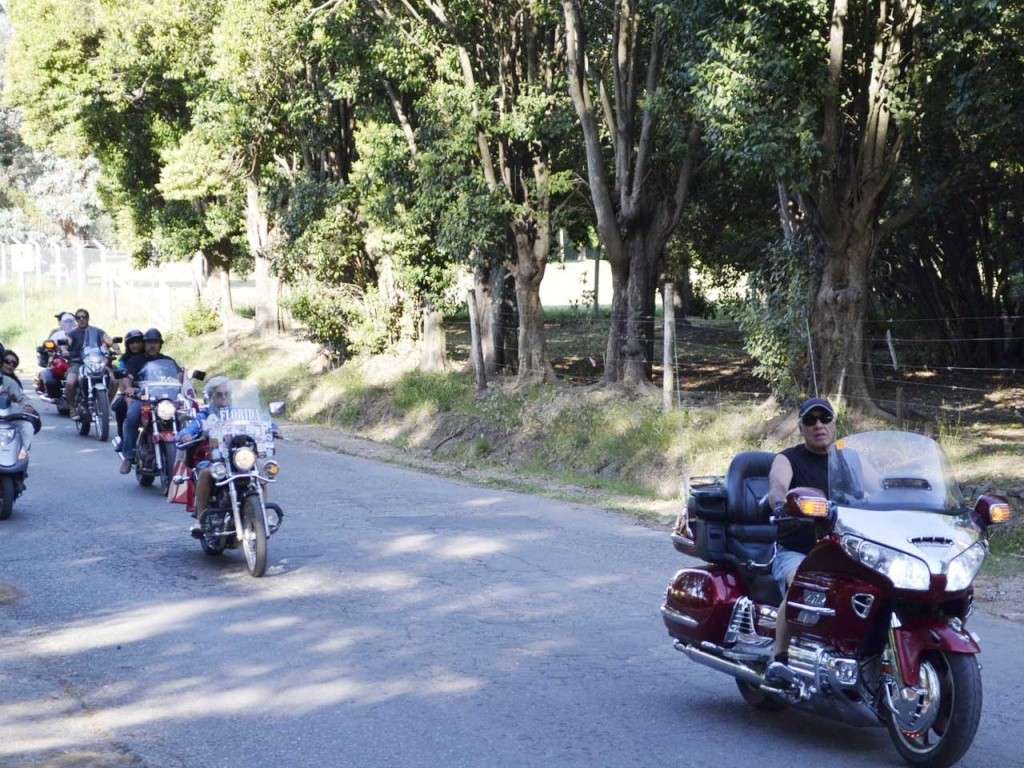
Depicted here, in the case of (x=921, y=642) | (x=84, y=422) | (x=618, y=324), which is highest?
(x=618, y=324)

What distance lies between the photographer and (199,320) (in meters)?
42.2

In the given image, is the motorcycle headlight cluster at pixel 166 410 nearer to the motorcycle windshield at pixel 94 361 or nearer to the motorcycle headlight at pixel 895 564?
the motorcycle windshield at pixel 94 361

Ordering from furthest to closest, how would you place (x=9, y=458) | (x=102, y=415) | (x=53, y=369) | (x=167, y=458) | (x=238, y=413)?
(x=53, y=369)
(x=102, y=415)
(x=167, y=458)
(x=9, y=458)
(x=238, y=413)

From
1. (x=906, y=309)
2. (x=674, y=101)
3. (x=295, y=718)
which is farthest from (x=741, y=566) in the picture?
(x=906, y=309)

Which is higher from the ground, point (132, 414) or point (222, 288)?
point (222, 288)

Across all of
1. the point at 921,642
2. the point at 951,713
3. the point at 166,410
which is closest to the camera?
the point at 951,713

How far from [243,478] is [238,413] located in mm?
759

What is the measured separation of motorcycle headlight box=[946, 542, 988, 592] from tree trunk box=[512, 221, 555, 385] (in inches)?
672

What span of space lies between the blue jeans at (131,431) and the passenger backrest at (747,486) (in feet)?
36.2

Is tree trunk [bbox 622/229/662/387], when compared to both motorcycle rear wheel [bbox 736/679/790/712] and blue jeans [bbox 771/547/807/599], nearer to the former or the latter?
motorcycle rear wheel [bbox 736/679/790/712]

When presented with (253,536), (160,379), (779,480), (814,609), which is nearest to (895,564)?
(814,609)

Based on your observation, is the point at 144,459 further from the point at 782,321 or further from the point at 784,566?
the point at 784,566

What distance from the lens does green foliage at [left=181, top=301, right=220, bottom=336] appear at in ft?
138

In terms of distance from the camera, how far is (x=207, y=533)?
40.3 feet
